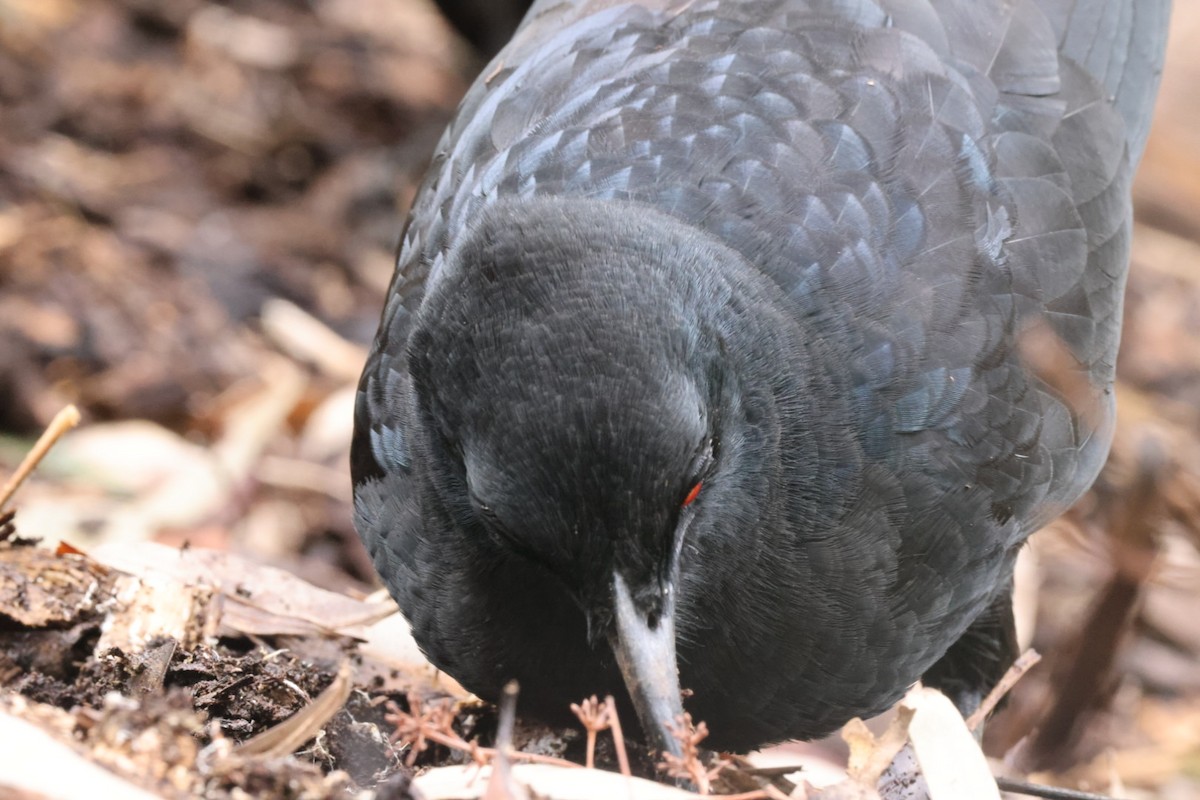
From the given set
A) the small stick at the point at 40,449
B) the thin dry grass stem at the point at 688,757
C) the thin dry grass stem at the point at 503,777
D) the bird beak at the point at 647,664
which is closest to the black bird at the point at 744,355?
the bird beak at the point at 647,664

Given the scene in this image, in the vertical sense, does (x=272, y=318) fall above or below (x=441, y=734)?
below

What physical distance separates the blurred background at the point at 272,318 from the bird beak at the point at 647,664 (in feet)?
6.59

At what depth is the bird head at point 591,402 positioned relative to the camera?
263 cm

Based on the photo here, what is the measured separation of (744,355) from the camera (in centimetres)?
306

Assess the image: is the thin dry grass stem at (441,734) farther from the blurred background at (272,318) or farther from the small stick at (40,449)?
the blurred background at (272,318)

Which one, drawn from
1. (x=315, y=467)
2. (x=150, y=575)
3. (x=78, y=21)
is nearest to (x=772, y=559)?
(x=150, y=575)

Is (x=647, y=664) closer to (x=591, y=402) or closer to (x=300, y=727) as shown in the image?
(x=591, y=402)

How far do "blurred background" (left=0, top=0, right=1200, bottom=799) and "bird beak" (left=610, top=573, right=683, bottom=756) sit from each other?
2008 millimetres

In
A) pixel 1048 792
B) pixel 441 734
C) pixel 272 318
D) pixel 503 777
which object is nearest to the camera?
pixel 503 777

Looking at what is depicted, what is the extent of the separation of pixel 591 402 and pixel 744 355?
58 centimetres

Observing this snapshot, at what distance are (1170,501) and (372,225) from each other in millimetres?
4578

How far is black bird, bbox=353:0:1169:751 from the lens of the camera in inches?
108

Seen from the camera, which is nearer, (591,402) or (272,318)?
(591,402)

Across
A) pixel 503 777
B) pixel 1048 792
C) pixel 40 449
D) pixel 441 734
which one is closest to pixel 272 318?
pixel 40 449
